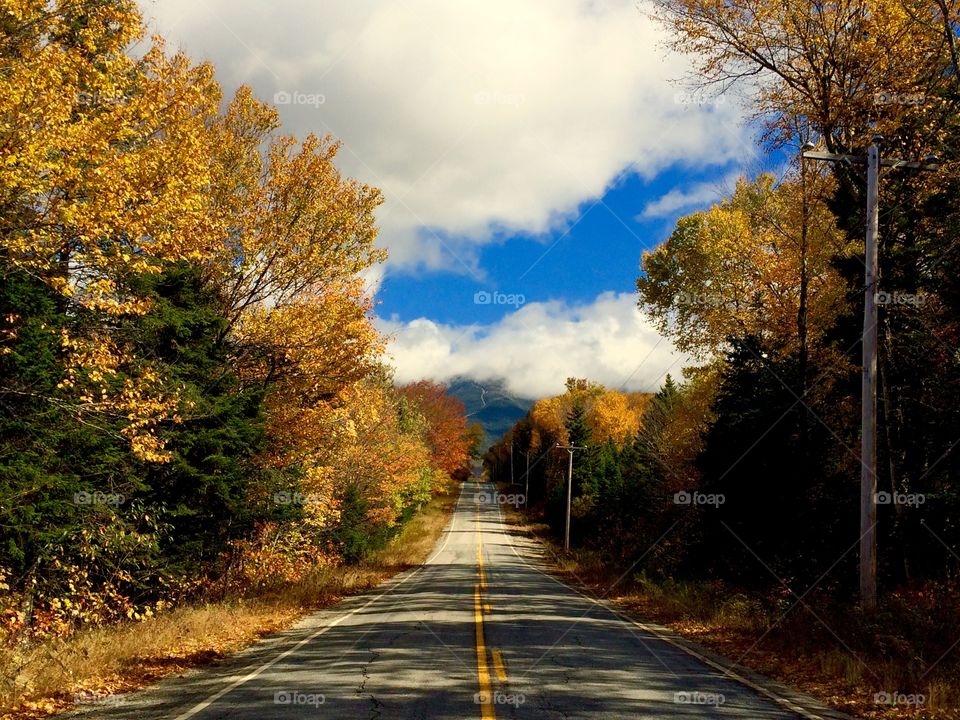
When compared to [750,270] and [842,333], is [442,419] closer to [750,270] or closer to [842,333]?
[750,270]

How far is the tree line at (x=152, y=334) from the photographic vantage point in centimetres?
974

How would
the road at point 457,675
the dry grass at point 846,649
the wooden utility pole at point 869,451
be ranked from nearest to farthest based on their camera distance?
1. the road at point 457,675
2. the dry grass at point 846,649
3. the wooden utility pole at point 869,451

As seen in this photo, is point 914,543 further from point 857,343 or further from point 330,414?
point 330,414

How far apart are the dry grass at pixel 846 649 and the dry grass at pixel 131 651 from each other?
9180 mm

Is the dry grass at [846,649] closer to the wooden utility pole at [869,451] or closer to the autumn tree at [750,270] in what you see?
the wooden utility pole at [869,451]

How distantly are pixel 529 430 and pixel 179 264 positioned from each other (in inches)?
4101

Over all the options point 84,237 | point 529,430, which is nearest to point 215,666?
point 84,237

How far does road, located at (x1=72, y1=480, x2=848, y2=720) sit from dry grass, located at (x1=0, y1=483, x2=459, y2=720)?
59 cm

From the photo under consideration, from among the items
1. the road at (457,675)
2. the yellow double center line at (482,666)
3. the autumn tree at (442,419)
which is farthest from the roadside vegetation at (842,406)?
the autumn tree at (442,419)

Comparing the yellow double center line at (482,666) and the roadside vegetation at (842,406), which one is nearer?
the yellow double center line at (482,666)

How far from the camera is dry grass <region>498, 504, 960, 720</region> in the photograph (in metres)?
8.97

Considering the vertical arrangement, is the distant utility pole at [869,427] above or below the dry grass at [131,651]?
above

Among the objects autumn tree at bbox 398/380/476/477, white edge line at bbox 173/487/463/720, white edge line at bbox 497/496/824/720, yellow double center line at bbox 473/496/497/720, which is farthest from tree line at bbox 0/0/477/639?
autumn tree at bbox 398/380/476/477

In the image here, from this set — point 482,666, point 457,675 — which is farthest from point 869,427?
point 457,675
